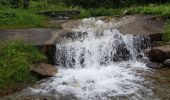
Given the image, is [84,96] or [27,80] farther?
[27,80]

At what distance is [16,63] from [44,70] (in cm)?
105

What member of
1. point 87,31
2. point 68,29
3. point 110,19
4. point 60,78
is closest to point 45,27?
point 68,29

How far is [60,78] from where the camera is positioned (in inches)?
477

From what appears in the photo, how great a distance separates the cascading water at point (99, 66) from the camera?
1065cm

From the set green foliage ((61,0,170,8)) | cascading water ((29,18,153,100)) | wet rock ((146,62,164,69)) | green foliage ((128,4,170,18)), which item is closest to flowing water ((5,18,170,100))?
cascading water ((29,18,153,100))

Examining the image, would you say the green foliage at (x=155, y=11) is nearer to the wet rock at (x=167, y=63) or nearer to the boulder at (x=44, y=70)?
the wet rock at (x=167, y=63)

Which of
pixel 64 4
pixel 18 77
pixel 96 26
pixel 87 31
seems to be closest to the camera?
pixel 18 77

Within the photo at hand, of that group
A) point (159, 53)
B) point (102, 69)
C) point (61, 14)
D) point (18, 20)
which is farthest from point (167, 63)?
point (61, 14)

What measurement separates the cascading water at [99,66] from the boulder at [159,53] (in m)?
0.60

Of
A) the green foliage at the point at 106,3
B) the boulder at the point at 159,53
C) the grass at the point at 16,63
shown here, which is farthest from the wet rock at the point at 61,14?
the boulder at the point at 159,53

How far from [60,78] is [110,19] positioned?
240 inches

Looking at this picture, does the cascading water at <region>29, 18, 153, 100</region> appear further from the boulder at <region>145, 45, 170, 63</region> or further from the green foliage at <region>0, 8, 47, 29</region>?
the green foliage at <region>0, 8, 47, 29</region>

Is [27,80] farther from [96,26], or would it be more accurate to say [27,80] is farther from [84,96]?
[96,26]

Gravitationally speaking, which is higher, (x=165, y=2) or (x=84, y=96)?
(x=165, y=2)
